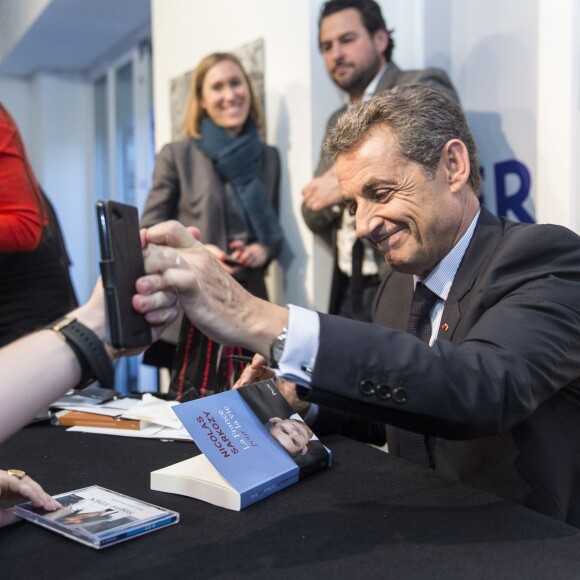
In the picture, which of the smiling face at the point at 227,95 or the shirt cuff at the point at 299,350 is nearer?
the shirt cuff at the point at 299,350

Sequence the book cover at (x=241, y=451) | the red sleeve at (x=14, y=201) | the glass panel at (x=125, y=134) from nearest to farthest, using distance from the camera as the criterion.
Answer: the book cover at (x=241, y=451) < the red sleeve at (x=14, y=201) < the glass panel at (x=125, y=134)

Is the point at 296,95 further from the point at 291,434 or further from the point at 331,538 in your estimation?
the point at 331,538

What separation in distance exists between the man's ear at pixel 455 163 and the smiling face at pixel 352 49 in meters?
1.45

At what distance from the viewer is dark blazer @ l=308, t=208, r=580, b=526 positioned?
1000 mm

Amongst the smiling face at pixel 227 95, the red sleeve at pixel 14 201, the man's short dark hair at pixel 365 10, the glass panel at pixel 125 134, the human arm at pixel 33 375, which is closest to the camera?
the human arm at pixel 33 375

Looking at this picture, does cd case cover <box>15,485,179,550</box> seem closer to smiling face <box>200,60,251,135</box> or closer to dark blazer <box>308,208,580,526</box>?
dark blazer <box>308,208,580,526</box>

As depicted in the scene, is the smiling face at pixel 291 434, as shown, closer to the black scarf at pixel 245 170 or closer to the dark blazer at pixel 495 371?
the dark blazer at pixel 495 371

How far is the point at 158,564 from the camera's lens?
35.3 inches

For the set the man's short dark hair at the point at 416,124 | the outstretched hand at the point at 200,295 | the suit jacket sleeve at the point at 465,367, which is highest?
the man's short dark hair at the point at 416,124

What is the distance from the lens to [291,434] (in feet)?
4.13

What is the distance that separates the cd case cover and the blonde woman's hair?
232 centimetres

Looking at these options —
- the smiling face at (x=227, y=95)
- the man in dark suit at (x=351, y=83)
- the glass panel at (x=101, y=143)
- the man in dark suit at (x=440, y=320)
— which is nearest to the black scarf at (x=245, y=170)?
the smiling face at (x=227, y=95)

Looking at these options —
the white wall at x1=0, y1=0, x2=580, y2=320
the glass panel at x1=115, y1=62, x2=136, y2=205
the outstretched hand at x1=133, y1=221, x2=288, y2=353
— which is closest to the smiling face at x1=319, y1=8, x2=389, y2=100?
the white wall at x1=0, y1=0, x2=580, y2=320

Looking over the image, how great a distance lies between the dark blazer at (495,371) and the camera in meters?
1.00
